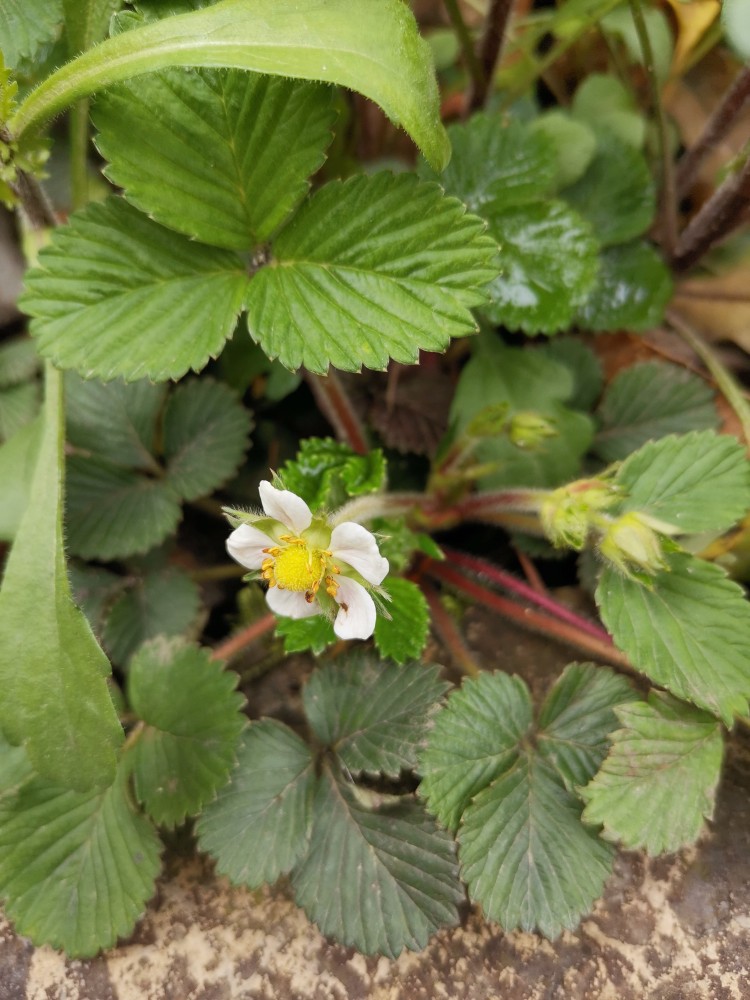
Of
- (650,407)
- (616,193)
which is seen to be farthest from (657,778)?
(616,193)

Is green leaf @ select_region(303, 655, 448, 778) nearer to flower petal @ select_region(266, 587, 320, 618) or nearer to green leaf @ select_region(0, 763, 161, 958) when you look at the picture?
flower petal @ select_region(266, 587, 320, 618)

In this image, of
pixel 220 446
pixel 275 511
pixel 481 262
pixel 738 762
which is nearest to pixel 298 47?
pixel 481 262

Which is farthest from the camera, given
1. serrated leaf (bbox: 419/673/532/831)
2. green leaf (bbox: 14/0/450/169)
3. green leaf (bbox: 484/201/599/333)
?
green leaf (bbox: 484/201/599/333)

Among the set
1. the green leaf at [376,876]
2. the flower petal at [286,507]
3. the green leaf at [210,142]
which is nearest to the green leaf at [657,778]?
the green leaf at [376,876]

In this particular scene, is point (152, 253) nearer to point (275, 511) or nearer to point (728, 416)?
point (275, 511)

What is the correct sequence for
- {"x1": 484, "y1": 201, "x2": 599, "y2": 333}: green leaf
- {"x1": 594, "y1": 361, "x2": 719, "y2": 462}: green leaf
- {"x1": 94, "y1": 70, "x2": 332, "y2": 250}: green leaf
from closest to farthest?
1. {"x1": 94, "y1": 70, "x2": 332, "y2": 250}: green leaf
2. {"x1": 484, "y1": 201, "x2": 599, "y2": 333}: green leaf
3. {"x1": 594, "y1": 361, "x2": 719, "y2": 462}: green leaf

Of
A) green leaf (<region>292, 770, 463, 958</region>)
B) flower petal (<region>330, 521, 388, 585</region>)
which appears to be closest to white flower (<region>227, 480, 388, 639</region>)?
flower petal (<region>330, 521, 388, 585</region>)

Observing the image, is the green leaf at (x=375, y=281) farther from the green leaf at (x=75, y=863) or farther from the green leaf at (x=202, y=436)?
the green leaf at (x=75, y=863)

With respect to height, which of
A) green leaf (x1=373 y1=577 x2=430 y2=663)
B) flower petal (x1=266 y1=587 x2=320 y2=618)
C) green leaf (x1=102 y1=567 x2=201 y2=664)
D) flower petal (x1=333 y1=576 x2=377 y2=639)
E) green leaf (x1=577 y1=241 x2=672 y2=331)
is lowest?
green leaf (x1=102 y1=567 x2=201 y2=664)
